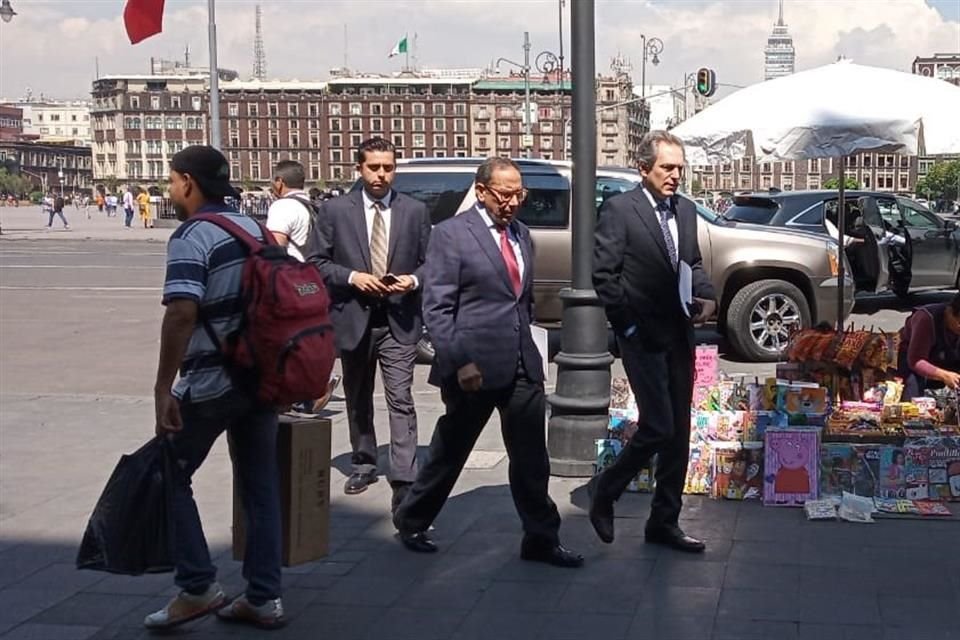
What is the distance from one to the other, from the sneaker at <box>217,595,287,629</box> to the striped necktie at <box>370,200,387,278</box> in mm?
2194

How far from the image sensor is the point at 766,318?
40.4ft

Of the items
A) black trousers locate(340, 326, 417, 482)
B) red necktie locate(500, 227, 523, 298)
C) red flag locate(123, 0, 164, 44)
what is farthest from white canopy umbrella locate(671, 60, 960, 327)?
red flag locate(123, 0, 164, 44)

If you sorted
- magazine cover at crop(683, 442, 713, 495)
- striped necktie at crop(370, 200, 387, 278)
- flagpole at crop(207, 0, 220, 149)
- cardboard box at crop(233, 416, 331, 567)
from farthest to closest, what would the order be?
flagpole at crop(207, 0, 220, 149) → magazine cover at crop(683, 442, 713, 495) → striped necktie at crop(370, 200, 387, 278) → cardboard box at crop(233, 416, 331, 567)

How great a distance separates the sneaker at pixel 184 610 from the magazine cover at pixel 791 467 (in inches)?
118

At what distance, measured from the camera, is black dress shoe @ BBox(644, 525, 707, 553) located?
18.7 ft

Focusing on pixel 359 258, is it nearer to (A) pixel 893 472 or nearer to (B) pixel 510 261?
(B) pixel 510 261

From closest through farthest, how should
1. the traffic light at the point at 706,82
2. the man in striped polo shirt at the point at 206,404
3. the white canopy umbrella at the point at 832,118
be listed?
the man in striped polo shirt at the point at 206,404 → the white canopy umbrella at the point at 832,118 → the traffic light at the point at 706,82

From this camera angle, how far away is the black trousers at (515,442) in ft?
17.9

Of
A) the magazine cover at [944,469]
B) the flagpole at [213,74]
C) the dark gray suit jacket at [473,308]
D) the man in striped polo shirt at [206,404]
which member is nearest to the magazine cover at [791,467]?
the magazine cover at [944,469]

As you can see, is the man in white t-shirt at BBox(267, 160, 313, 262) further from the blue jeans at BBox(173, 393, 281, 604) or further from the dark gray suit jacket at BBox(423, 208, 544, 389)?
the blue jeans at BBox(173, 393, 281, 604)

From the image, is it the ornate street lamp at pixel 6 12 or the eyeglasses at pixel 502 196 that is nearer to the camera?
the eyeglasses at pixel 502 196

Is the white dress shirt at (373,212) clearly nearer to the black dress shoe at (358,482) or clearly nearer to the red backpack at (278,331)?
the black dress shoe at (358,482)

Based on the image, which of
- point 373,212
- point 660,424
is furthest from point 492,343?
point 373,212

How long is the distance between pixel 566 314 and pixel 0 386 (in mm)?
6071
